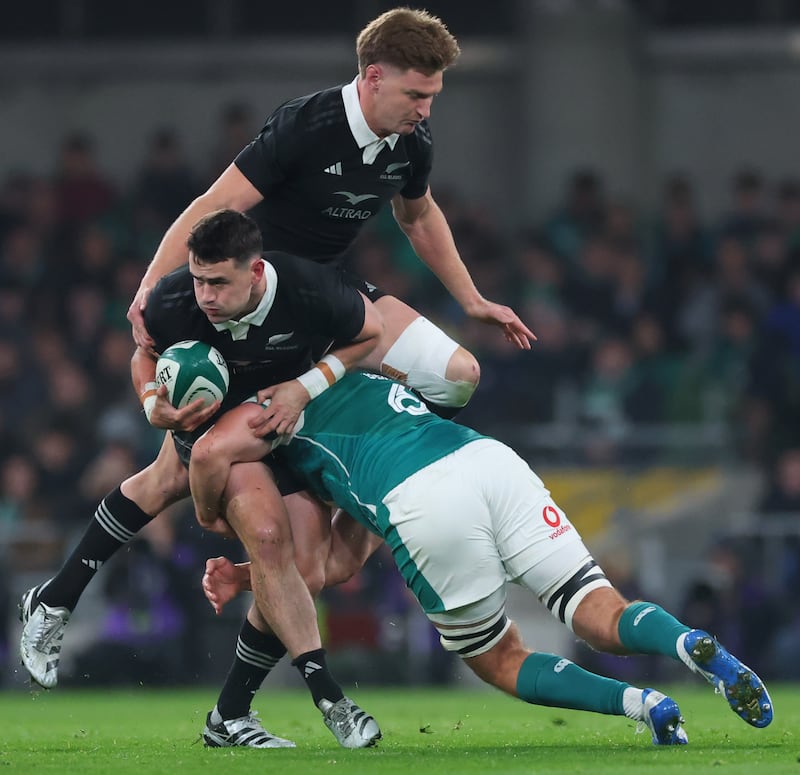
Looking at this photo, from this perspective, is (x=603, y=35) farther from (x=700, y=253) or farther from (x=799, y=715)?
(x=799, y=715)

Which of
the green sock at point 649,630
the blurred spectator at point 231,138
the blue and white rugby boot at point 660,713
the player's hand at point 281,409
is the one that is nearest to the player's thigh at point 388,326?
the player's hand at point 281,409

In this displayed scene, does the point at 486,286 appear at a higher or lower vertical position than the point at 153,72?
lower

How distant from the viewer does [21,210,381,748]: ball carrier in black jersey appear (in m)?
5.62

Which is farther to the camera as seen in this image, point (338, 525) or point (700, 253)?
point (700, 253)

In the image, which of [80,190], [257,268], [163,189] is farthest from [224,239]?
[80,190]

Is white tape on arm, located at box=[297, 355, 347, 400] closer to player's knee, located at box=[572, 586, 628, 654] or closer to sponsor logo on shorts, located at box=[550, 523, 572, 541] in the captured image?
sponsor logo on shorts, located at box=[550, 523, 572, 541]

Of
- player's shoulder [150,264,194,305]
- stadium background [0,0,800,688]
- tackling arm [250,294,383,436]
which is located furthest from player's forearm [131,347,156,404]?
stadium background [0,0,800,688]

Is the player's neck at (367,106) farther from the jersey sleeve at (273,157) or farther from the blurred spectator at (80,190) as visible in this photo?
the blurred spectator at (80,190)

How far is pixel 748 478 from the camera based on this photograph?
12078mm

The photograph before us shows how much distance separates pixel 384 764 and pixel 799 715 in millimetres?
3133

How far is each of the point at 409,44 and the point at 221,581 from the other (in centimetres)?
207

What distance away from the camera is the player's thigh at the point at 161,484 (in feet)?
21.0

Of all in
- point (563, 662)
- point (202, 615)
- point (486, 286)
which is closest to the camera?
point (563, 662)

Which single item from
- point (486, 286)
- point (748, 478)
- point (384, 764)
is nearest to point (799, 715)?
→ point (384, 764)
